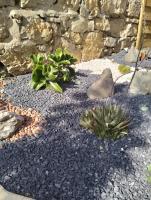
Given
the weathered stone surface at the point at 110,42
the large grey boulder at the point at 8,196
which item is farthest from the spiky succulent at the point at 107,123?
the weathered stone surface at the point at 110,42

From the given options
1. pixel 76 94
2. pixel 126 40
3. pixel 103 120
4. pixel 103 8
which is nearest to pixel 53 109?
pixel 76 94

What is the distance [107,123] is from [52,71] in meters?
1.44

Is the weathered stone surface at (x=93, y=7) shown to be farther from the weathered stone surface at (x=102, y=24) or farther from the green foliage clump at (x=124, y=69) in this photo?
the green foliage clump at (x=124, y=69)

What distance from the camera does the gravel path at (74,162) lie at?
2.69 metres

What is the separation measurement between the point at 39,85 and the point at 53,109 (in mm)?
575

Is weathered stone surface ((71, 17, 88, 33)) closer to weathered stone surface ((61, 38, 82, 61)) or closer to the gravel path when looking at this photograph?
weathered stone surface ((61, 38, 82, 61))

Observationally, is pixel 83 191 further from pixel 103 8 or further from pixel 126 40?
pixel 126 40

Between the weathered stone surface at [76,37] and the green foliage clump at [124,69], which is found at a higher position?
the weathered stone surface at [76,37]

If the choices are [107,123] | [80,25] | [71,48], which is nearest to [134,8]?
[80,25]

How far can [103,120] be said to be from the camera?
3.38 m

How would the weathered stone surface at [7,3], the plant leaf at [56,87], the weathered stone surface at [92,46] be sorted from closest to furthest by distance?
1. the plant leaf at [56,87]
2. the weathered stone surface at [7,3]
3. the weathered stone surface at [92,46]

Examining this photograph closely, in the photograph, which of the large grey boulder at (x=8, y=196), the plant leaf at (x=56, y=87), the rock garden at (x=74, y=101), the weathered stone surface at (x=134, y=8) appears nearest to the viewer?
the large grey boulder at (x=8, y=196)

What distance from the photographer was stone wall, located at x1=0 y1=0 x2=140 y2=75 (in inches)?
184

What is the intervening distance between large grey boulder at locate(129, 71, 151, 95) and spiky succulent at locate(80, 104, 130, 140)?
99cm
